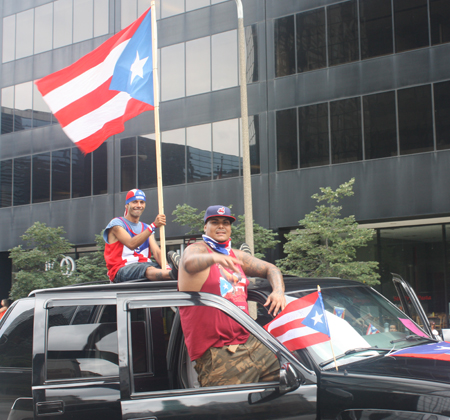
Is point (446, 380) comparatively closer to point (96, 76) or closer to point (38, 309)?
point (38, 309)

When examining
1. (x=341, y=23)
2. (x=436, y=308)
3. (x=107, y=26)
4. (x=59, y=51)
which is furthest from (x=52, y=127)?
(x=436, y=308)

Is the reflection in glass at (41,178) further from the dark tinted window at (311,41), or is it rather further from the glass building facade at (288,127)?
the dark tinted window at (311,41)

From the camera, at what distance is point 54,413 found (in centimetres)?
308

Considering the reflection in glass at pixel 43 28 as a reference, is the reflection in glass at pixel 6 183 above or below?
below

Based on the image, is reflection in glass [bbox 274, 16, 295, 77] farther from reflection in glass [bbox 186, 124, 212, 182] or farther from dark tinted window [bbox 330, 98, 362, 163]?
reflection in glass [bbox 186, 124, 212, 182]

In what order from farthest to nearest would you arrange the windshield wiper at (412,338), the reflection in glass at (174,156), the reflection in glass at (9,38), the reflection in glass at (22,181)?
the reflection in glass at (9,38) < the reflection in glass at (22,181) < the reflection in glass at (174,156) < the windshield wiper at (412,338)

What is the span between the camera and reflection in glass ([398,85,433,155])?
17156mm

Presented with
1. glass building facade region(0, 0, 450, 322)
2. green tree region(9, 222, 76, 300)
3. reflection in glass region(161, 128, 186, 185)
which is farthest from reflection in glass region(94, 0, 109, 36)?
green tree region(9, 222, 76, 300)

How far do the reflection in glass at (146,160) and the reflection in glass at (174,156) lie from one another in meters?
0.77

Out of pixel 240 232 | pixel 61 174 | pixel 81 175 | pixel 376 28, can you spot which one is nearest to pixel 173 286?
pixel 240 232

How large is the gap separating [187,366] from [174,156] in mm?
18228

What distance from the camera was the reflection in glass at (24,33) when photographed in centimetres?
2677

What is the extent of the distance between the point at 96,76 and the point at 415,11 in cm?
1415

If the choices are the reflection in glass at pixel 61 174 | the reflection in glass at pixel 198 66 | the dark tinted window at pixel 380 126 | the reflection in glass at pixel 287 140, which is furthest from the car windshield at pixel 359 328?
the reflection in glass at pixel 61 174
